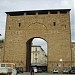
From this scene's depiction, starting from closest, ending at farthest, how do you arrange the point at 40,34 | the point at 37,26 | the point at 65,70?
1. the point at 65,70
2. the point at 40,34
3. the point at 37,26

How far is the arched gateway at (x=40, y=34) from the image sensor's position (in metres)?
45.6

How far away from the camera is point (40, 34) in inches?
1844

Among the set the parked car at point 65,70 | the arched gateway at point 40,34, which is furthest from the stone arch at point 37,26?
the parked car at point 65,70

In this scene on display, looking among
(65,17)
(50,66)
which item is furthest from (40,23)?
(50,66)

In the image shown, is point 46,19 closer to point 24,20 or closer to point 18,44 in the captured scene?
point 24,20

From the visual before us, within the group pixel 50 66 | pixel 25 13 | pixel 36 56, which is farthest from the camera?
pixel 36 56

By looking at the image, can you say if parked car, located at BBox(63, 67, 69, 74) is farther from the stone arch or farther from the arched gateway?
the stone arch

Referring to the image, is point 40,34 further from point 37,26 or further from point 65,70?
point 65,70

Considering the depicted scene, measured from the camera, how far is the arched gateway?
150 ft

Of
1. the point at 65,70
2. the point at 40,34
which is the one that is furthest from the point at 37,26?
the point at 65,70

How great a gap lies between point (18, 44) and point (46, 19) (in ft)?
24.3

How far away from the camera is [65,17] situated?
153 ft

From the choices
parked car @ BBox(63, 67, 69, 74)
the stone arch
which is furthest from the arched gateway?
parked car @ BBox(63, 67, 69, 74)

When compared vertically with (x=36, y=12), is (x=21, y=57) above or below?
below
